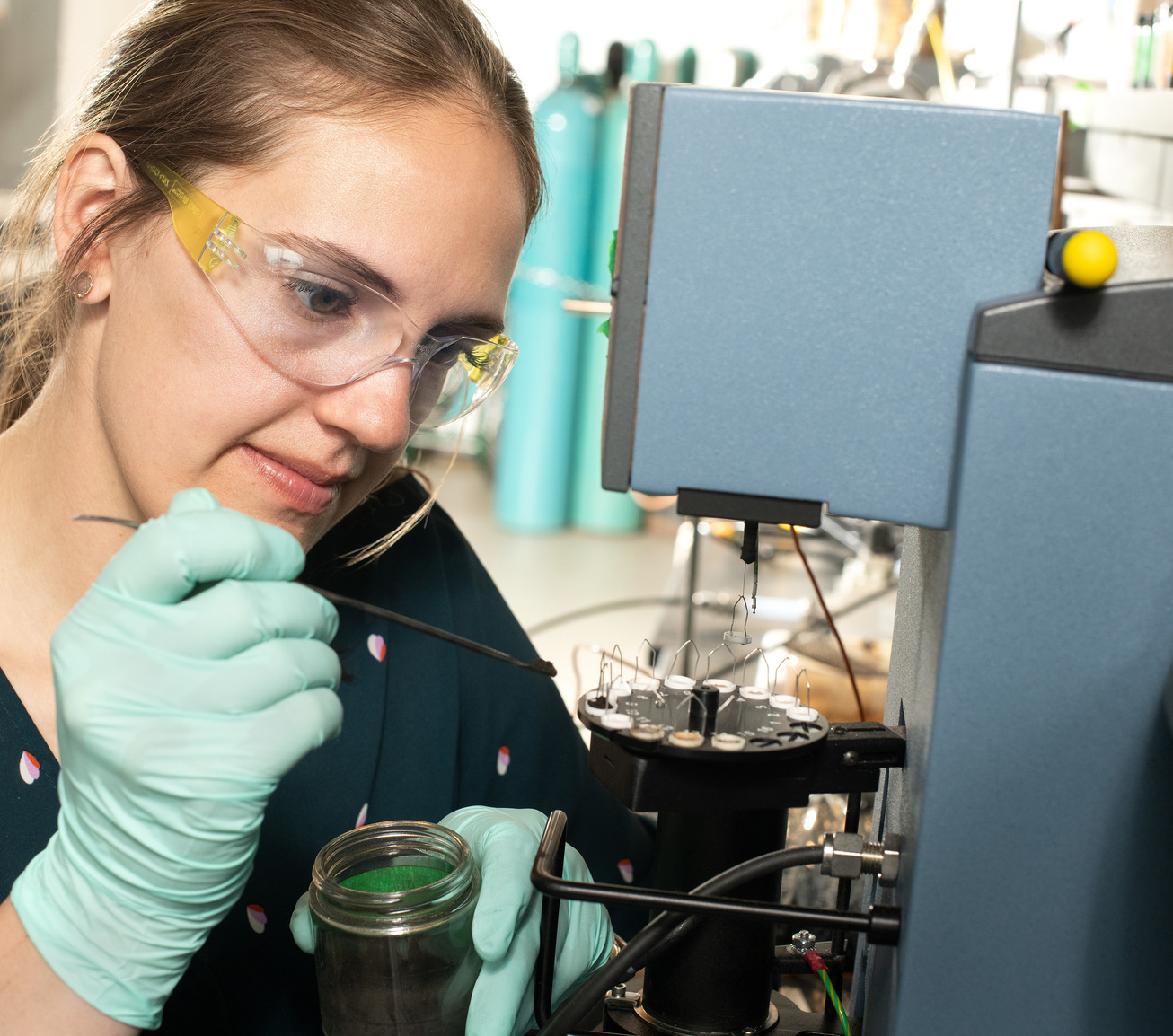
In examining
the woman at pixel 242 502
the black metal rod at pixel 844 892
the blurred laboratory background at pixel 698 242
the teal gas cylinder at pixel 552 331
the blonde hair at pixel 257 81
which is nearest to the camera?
the woman at pixel 242 502

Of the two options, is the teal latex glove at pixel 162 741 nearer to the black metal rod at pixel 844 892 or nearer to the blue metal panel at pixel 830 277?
the blue metal panel at pixel 830 277

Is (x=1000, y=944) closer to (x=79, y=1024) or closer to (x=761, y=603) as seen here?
(x=79, y=1024)

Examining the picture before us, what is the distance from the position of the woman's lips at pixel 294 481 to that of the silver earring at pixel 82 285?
214 mm

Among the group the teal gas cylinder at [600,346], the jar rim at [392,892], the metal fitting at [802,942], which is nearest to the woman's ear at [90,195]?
the jar rim at [392,892]

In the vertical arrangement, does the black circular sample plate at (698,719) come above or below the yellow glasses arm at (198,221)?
below

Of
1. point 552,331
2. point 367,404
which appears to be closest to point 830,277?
point 367,404

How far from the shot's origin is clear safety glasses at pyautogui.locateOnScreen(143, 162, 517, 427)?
2.78 feet

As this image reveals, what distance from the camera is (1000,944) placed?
619 millimetres

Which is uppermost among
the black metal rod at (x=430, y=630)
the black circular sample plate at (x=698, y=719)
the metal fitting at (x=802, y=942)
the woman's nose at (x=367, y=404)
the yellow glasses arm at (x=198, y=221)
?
the yellow glasses arm at (x=198, y=221)

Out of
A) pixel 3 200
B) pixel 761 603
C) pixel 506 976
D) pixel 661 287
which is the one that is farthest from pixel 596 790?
pixel 3 200

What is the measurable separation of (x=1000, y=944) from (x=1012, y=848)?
59 mm

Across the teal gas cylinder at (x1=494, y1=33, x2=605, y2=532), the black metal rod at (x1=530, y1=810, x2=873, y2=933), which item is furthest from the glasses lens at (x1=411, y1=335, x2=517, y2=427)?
the teal gas cylinder at (x1=494, y1=33, x2=605, y2=532)

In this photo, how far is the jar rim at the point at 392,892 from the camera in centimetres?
65

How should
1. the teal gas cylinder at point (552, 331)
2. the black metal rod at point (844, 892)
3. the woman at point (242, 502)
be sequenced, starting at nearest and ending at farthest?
the woman at point (242, 502) < the black metal rod at point (844, 892) < the teal gas cylinder at point (552, 331)
